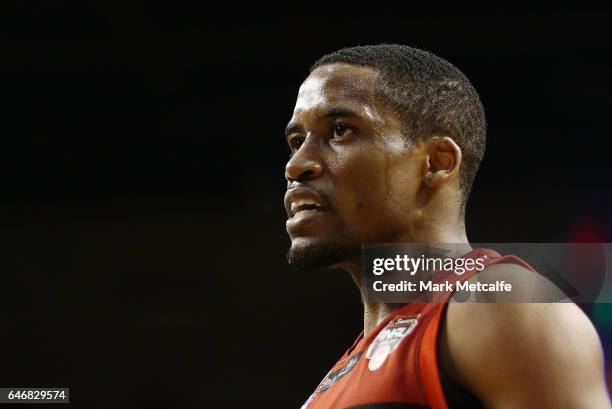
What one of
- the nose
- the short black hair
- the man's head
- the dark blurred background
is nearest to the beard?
the man's head

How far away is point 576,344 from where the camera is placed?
1.16 metres

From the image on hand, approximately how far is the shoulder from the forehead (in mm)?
547

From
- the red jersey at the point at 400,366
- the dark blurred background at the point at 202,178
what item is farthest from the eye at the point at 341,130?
the dark blurred background at the point at 202,178

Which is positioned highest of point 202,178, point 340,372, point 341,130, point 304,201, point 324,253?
point 202,178

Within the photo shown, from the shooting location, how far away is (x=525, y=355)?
115 cm

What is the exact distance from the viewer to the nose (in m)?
1.63

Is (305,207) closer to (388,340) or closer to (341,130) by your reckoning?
(341,130)

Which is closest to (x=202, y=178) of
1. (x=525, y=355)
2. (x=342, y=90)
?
(x=342, y=90)

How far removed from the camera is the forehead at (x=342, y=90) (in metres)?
1.65

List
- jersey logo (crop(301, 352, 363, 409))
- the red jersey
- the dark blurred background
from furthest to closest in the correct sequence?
the dark blurred background → jersey logo (crop(301, 352, 363, 409)) → the red jersey

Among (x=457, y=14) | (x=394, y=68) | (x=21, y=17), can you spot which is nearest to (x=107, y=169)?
(x=21, y=17)

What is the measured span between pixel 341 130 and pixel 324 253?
246mm

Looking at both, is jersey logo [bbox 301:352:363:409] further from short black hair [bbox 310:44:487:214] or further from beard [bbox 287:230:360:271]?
short black hair [bbox 310:44:487:214]

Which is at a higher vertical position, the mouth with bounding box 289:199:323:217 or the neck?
the mouth with bounding box 289:199:323:217
